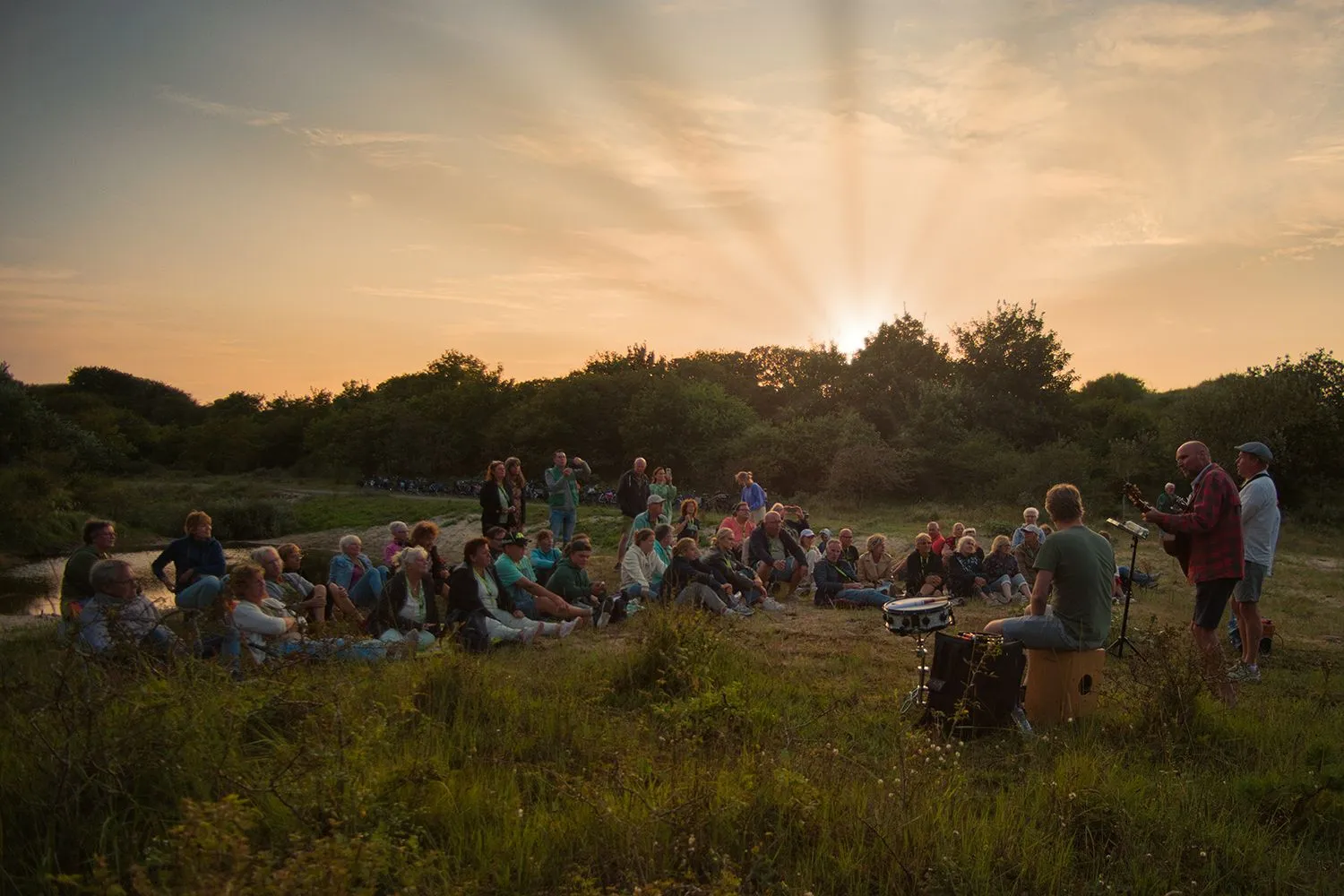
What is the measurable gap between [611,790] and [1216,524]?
5.05m

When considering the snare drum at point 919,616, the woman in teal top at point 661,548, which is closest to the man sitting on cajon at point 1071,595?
the snare drum at point 919,616

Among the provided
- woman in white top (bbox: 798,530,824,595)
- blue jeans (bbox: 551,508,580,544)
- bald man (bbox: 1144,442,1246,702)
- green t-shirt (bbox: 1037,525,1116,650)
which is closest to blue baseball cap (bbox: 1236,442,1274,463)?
A: bald man (bbox: 1144,442,1246,702)

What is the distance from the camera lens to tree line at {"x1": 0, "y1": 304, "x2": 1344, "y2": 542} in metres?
24.2

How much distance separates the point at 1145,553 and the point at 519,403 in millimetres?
30512

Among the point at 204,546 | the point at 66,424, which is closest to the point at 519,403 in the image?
the point at 66,424

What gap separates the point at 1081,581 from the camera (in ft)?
18.4

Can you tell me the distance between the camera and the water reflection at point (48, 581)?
46.2 feet

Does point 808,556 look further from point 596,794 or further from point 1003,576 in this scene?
point 596,794

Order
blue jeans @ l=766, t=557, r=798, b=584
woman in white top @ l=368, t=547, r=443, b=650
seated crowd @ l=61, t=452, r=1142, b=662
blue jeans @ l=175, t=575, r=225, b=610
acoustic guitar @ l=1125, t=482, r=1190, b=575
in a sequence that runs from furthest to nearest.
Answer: blue jeans @ l=766, t=557, r=798, b=584 < woman in white top @ l=368, t=547, r=443, b=650 < blue jeans @ l=175, t=575, r=225, b=610 < acoustic guitar @ l=1125, t=482, r=1190, b=575 < seated crowd @ l=61, t=452, r=1142, b=662

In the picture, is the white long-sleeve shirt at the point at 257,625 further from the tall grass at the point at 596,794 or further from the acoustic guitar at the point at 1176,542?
the acoustic guitar at the point at 1176,542

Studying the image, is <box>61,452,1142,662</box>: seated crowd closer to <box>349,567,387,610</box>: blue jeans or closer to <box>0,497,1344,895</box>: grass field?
<box>349,567,387,610</box>: blue jeans

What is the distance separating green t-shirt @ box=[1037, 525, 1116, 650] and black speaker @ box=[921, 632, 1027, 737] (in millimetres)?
394

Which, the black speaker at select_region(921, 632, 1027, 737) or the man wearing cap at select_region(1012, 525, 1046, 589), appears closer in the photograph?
the black speaker at select_region(921, 632, 1027, 737)

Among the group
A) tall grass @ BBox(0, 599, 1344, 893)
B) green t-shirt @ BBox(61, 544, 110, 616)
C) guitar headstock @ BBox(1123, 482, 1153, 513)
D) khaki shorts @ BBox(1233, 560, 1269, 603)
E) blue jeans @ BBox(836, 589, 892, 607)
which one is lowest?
blue jeans @ BBox(836, 589, 892, 607)
